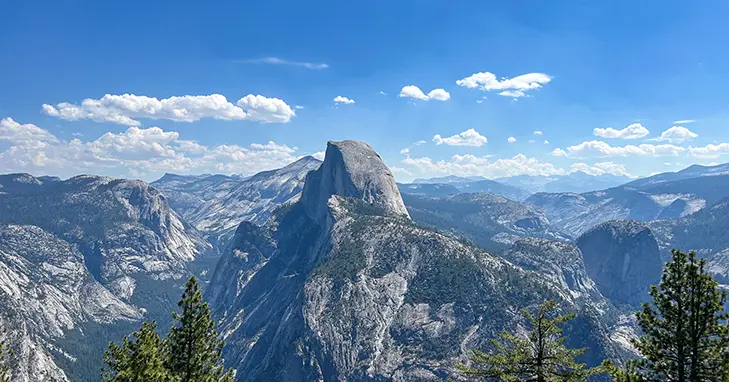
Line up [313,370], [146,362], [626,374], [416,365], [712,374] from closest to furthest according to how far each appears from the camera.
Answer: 1. [712,374]
2. [626,374]
3. [146,362]
4. [416,365]
5. [313,370]

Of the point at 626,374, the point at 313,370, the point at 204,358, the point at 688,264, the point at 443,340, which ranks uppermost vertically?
the point at 688,264

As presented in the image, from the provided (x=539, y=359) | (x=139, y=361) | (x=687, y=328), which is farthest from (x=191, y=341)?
(x=687, y=328)

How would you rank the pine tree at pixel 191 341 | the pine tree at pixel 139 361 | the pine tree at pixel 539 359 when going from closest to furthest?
the pine tree at pixel 539 359 < the pine tree at pixel 139 361 < the pine tree at pixel 191 341

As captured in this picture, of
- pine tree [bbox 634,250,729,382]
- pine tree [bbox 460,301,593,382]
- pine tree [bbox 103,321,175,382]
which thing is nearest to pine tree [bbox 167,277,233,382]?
pine tree [bbox 103,321,175,382]

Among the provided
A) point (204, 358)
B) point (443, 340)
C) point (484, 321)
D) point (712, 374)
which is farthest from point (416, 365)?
point (712, 374)

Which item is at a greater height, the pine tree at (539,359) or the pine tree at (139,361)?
the pine tree at (539,359)

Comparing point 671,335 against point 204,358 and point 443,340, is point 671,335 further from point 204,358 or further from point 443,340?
point 443,340

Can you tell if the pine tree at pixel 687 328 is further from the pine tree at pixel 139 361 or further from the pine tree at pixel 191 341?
the pine tree at pixel 191 341

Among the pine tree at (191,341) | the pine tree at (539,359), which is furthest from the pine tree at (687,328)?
the pine tree at (191,341)
